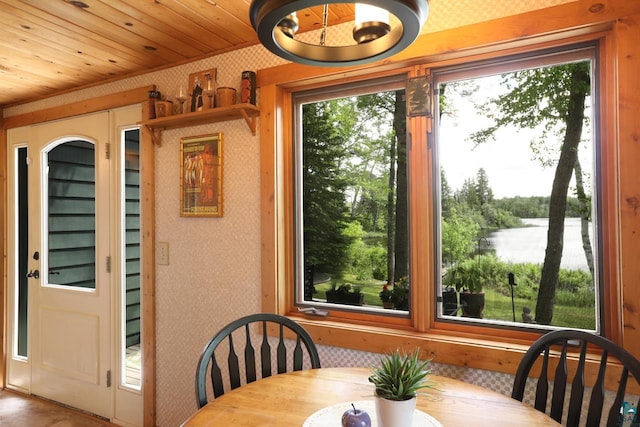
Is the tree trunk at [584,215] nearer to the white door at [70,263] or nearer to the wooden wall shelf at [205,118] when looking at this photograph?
the wooden wall shelf at [205,118]

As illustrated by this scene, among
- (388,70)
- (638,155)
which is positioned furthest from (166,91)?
(638,155)

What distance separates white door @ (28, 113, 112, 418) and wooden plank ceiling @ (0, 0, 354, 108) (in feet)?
1.43

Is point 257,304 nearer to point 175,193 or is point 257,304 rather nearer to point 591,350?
point 175,193

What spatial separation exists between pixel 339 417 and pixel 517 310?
1.01m

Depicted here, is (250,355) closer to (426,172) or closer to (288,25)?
(426,172)

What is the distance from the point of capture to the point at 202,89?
7.99 ft

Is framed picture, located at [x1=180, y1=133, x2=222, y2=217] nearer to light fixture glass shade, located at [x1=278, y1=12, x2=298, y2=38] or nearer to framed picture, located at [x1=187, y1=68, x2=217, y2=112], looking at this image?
framed picture, located at [x1=187, y1=68, x2=217, y2=112]

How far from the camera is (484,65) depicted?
1857 mm

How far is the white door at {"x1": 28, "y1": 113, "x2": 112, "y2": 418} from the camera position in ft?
9.64

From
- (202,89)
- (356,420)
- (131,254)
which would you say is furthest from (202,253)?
(356,420)

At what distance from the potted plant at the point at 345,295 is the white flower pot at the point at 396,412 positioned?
1.11 meters

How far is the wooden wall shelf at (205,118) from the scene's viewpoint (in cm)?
225

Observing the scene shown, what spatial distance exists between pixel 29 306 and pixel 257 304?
2.26m

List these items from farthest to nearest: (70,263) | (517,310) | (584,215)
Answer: (70,263)
(517,310)
(584,215)
